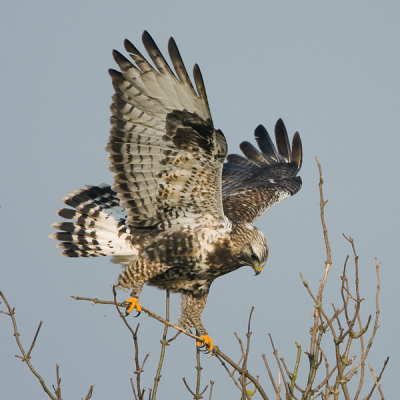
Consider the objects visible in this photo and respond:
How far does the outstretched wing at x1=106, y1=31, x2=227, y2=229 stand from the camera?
489cm

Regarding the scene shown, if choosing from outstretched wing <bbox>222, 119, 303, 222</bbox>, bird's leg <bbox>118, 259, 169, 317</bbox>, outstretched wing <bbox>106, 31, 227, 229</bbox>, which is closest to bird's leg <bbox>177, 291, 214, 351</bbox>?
bird's leg <bbox>118, 259, 169, 317</bbox>

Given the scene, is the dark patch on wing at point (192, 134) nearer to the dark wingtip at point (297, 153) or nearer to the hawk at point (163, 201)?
the hawk at point (163, 201)

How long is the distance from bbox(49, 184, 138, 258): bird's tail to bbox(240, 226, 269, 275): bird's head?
1.07 m

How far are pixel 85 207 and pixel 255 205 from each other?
2.09 meters

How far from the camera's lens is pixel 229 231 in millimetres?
5738

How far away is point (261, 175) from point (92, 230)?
3.21 meters

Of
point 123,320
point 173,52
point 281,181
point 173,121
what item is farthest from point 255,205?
point 123,320

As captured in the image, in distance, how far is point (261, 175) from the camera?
27.8ft

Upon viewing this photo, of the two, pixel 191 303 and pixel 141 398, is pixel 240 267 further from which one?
pixel 141 398

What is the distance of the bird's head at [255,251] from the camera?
18.5 ft

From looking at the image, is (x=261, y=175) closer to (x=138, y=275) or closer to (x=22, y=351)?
(x=138, y=275)

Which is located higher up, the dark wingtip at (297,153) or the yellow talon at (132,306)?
the dark wingtip at (297,153)

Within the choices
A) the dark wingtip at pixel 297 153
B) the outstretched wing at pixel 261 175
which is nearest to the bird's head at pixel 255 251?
the outstretched wing at pixel 261 175

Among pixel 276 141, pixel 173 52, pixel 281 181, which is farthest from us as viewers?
pixel 276 141
